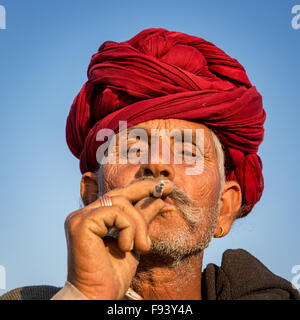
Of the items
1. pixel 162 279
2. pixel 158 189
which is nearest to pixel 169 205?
pixel 158 189

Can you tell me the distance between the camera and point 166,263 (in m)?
3.14

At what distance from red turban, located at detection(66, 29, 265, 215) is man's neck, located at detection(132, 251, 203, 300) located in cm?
89

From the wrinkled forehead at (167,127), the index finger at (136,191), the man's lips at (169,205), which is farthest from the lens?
the wrinkled forehead at (167,127)

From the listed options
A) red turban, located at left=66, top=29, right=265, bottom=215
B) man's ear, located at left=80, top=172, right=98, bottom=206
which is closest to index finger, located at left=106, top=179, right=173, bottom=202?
red turban, located at left=66, top=29, right=265, bottom=215

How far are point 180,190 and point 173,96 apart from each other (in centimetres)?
70

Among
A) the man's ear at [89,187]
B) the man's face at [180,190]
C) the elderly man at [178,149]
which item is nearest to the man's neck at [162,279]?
the elderly man at [178,149]

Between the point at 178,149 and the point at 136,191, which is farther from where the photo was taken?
the point at 178,149

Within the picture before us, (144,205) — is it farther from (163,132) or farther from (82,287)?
(163,132)

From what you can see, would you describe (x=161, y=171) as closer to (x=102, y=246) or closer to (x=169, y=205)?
(x=169, y=205)

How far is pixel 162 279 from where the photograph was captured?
10.5 feet

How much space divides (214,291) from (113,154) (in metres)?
1.22

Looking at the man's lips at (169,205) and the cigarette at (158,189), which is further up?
the cigarette at (158,189)

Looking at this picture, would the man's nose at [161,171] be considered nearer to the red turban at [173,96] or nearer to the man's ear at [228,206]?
the red turban at [173,96]

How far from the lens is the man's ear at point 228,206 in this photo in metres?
3.62
